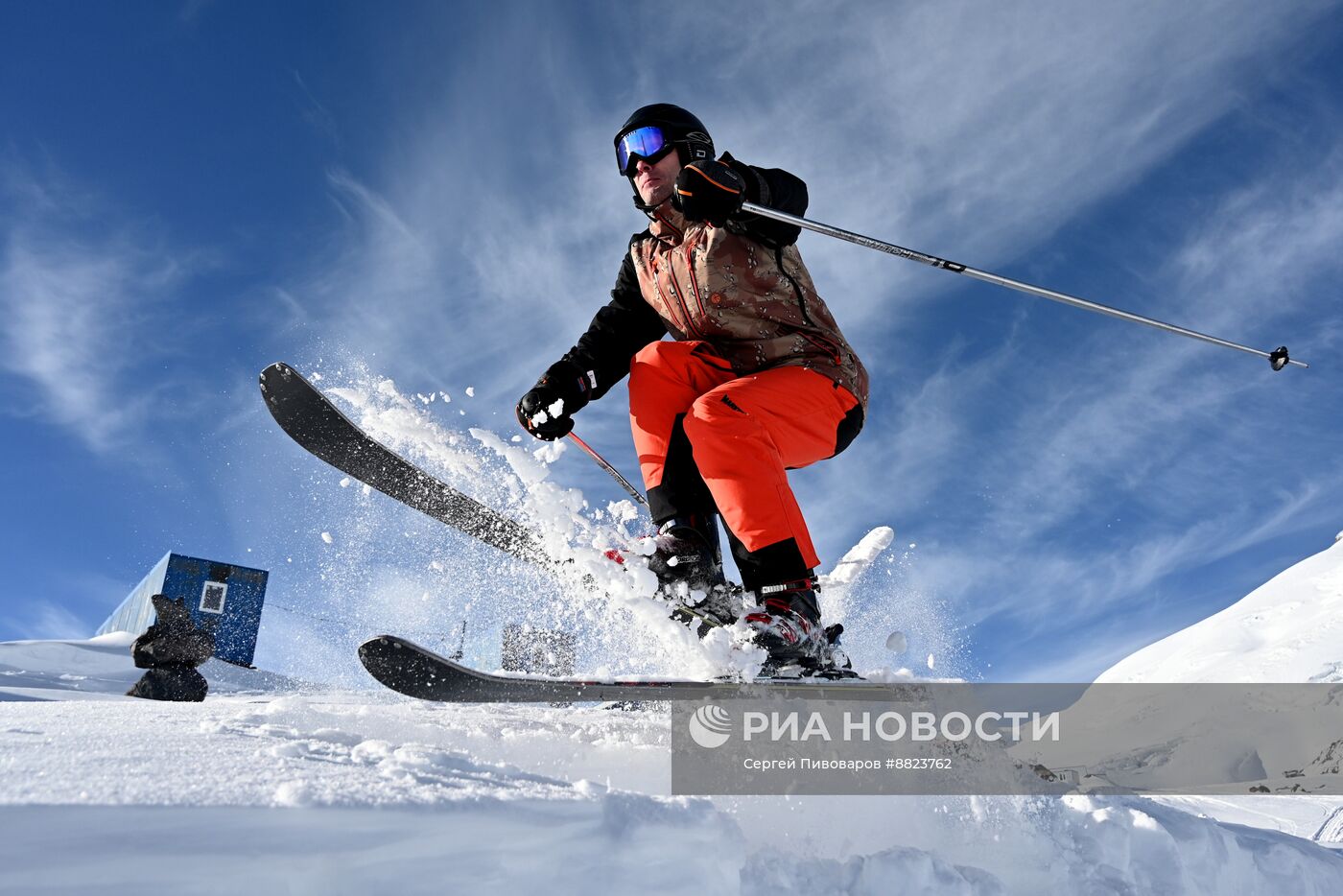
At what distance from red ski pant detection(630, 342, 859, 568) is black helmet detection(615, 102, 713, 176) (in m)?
0.91

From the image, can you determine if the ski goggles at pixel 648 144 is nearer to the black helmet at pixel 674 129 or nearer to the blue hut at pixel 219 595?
the black helmet at pixel 674 129

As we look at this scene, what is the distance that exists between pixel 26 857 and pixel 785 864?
122 centimetres

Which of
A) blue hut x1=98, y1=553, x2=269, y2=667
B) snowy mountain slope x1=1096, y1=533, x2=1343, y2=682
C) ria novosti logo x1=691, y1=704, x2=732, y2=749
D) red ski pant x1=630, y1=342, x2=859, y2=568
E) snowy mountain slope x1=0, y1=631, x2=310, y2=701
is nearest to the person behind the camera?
ria novosti logo x1=691, y1=704, x2=732, y2=749

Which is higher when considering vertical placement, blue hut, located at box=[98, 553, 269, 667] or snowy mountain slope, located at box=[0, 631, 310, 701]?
blue hut, located at box=[98, 553, 269, 667]

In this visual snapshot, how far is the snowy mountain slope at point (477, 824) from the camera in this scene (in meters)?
0.97

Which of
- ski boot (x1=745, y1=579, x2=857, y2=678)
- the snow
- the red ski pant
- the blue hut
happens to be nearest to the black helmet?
the red ski pant

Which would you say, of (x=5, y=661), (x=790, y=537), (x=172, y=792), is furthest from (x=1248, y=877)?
(x=5, y=661)

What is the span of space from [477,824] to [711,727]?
1.17 m

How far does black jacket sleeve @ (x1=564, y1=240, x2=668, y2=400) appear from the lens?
397cm

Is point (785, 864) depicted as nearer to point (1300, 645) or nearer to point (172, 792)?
point (172, 792)

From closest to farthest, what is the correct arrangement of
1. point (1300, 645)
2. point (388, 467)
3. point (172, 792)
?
point (172, 792) → point (388, 467) → point (1300, 645)

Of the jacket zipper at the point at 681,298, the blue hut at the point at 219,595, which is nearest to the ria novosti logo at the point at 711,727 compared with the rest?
the jacket zipper at the point at 681,298

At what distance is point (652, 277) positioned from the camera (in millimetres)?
3709

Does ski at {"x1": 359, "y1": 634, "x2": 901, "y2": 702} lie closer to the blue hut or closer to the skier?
the skier
